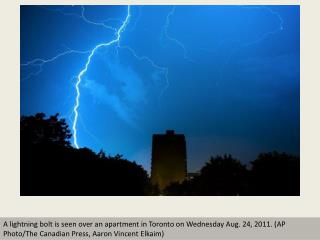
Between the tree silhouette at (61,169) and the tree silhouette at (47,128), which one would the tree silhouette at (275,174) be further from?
the tree silhouette at (47,128)

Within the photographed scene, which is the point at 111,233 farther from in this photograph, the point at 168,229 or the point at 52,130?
the point at 52,130

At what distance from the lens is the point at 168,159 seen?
93.5 meters

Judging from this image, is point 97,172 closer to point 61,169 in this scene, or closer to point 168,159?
point 61,169

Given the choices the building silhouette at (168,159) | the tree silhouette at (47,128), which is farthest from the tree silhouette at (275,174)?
the building silhouette at (168,159)

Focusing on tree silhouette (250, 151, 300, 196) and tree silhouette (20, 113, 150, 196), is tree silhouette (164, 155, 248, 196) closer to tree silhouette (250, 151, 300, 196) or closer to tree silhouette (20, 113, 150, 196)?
tree silhouette (250, 151, 300, 196)

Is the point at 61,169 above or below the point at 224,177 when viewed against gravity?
above

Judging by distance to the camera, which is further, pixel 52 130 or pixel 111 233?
pixel 52 130

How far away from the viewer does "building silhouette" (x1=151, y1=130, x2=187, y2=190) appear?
90938 mm

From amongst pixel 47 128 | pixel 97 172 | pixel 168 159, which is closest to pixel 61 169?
pixel 97 172

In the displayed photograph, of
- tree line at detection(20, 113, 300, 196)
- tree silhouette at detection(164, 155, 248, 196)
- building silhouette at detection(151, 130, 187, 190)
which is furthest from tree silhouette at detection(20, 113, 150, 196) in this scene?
building silhouette at detection(151, 130, 187, 190)

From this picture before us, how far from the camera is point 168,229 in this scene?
10.3 m

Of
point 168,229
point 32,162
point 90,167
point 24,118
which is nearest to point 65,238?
point 168,229

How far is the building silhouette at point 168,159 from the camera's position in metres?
90.9

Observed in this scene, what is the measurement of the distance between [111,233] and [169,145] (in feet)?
278
